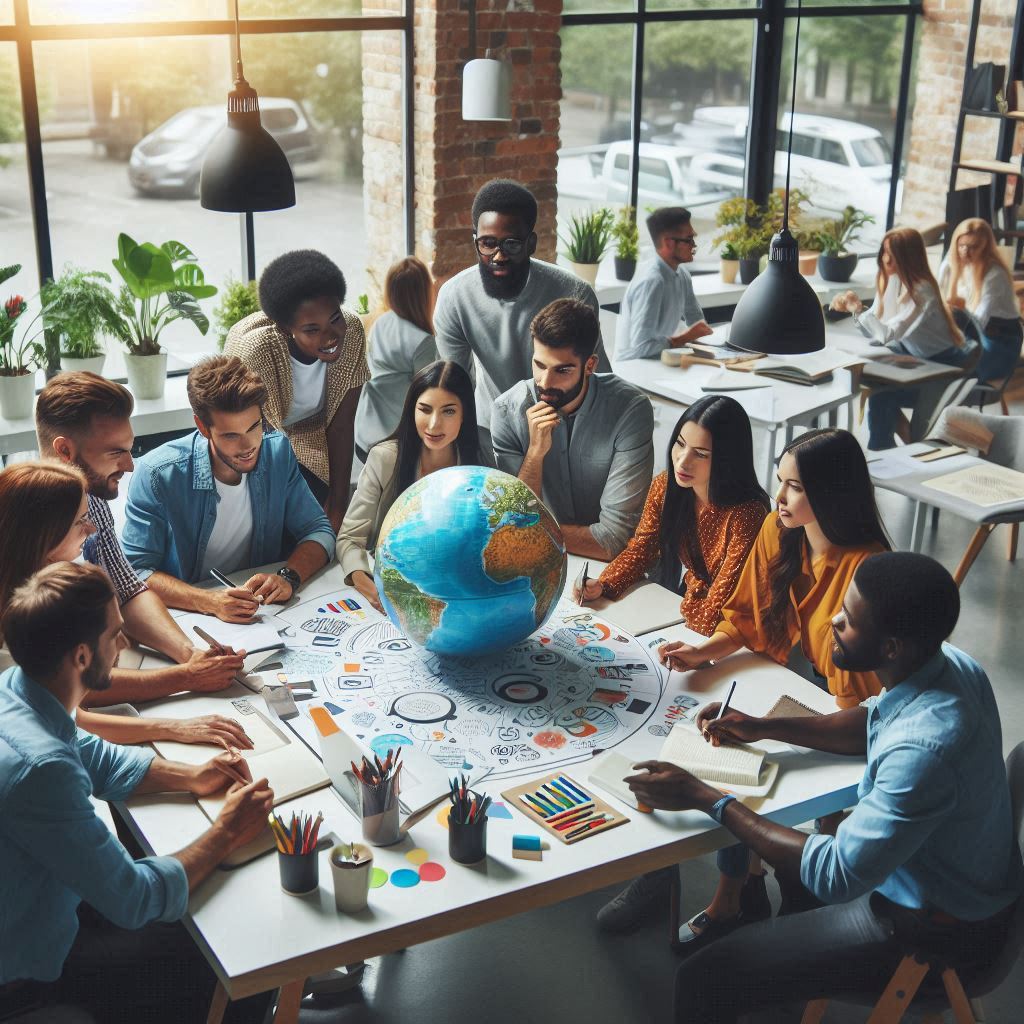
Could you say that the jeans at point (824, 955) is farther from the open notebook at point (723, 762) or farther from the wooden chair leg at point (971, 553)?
the wooden chair leg at point (971, 553)

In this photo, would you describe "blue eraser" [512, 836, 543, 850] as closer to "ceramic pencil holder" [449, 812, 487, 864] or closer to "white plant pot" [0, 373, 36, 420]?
"ceramic pencil holder" [449, 812, 487, 864]

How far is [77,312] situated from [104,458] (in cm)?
262

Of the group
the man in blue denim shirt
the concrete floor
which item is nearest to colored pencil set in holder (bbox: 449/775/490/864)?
the man in blue denim shirt

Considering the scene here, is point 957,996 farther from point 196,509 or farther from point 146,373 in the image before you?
point 146,373

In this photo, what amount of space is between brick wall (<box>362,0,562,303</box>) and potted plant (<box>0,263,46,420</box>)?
2.37 meters

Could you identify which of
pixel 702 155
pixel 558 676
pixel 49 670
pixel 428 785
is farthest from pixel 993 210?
pixel 49 670

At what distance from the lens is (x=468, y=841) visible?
2.55 m

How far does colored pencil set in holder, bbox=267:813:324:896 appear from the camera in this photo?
2.44m

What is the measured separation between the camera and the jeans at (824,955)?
262 centimetres

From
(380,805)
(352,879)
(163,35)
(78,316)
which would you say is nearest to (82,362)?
(78,316)

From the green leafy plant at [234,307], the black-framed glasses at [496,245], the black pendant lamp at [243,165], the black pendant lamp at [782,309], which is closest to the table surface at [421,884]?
the black pendant lamp at [782,309]

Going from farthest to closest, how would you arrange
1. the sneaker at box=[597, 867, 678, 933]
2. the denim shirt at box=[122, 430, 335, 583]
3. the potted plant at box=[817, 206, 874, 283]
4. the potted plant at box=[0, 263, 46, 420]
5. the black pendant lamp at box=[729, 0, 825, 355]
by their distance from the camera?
the potted plant at box=[817, 206, 874, 283] → the potted plant at box=[0, 263, 46, 420] → the black pendant lamp at box=[729, 0, 825, 355] → the denim shirt at box=[122, 430, 335, 583] → the sneaker at box=[597, 867, 678, 933]

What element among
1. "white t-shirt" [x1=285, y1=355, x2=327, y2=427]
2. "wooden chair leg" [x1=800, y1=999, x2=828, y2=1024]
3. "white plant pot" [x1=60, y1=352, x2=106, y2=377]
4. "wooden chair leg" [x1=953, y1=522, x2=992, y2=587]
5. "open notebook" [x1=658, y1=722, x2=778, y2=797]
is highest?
"white t-shirt" [x1=285, y1=355, x2=327, y2=427]

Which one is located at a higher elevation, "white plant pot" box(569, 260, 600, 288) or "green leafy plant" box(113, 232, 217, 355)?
"green leafy plant" box(113, 232, 217, 355)
